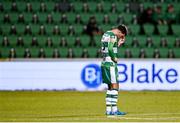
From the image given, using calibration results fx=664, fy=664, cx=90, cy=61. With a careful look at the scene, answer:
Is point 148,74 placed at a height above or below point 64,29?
below

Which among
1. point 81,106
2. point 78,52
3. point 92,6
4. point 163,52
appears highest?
point 92,6

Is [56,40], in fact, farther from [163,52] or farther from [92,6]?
[163,52]

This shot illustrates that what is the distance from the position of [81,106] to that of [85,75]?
6.71 meters

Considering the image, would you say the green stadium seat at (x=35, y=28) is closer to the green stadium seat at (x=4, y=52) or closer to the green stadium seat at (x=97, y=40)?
the green stadium seat at (x=4, y=52)

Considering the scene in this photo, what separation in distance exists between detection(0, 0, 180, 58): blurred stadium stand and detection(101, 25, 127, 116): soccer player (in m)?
11.7

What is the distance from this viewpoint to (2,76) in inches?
972

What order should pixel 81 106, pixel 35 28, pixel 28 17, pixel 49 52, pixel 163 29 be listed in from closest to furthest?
pixel 81 106
pixel 49 52
pixel 35 28
pixel 28 17
pixel 163 29

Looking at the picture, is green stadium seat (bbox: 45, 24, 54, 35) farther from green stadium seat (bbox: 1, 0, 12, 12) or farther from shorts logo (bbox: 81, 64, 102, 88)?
shorts logo (bbox: 81, 64, 102, 88)

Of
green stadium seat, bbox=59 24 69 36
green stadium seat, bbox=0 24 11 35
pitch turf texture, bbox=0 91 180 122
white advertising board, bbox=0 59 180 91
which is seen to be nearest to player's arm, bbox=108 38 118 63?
pitch turf texture, bbox=0 91 180 122

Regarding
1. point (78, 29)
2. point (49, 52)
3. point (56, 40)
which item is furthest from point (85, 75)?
point (78, 29)

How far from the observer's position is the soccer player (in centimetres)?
1540

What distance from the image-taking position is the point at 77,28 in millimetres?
28234

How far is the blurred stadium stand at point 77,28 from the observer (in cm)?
2738

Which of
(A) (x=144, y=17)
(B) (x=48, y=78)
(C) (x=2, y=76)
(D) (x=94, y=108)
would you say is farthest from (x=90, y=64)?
(D) (x=94, y=108)
